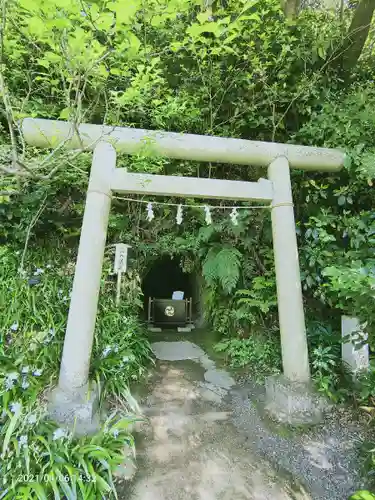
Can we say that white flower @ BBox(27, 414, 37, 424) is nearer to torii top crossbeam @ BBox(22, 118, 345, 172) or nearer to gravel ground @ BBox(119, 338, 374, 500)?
gravel ground @ BBox(119, 338, 374, 500)

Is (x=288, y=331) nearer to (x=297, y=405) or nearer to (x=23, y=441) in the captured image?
(x=297, y=405)

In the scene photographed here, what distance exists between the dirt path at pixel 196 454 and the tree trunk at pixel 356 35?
4.62m

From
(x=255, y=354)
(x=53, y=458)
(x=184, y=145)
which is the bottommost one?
(x=53, y=458)

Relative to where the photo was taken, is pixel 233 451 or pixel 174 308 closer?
pixel 233 451

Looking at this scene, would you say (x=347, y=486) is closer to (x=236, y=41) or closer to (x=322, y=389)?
(x=322, y=389)

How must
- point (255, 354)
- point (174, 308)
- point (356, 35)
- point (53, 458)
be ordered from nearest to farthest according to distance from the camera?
point (53, 458), point (356, 35), point (255, 354), point (174, 308)

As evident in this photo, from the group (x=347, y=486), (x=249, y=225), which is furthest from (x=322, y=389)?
(x=249, y=225)

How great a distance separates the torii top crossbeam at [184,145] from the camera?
9.61ft

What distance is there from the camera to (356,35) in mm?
3682

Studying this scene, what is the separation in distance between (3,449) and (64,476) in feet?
1.68

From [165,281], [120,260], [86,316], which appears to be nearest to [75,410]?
[86,316]

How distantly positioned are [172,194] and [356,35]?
3.16m

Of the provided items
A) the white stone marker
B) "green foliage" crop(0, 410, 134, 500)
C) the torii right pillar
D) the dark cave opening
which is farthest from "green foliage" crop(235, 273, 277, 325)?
the dark cave opening

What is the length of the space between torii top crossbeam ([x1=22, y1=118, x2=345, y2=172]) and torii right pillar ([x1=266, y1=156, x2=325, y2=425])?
219 mm
